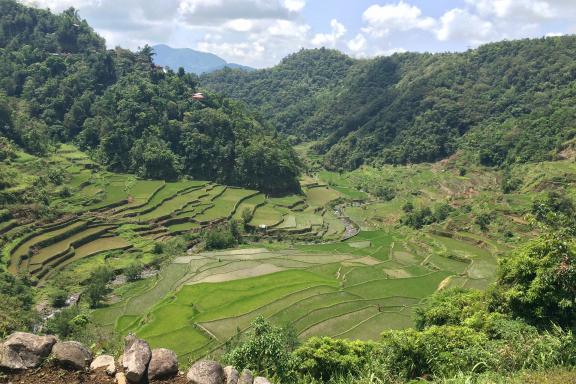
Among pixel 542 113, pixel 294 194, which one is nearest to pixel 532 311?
pixel 294 194

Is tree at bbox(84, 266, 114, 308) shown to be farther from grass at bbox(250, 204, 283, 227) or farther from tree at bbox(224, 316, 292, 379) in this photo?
tree at bbox(224, 316, 292, 379)

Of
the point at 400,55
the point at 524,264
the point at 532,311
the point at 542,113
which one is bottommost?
the point at 532,311

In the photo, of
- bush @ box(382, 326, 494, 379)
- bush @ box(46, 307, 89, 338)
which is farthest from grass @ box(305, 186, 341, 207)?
bush @ box(382, 326, 494, 379)

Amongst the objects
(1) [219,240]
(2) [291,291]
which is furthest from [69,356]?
(1) [219,240]

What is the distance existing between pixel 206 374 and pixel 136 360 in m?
0.86

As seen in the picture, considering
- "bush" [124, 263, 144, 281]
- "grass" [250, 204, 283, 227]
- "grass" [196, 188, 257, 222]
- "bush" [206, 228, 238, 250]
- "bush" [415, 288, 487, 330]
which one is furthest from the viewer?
"grass" [250, 204, 283, 227]

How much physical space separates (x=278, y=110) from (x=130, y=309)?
8429 centimetres

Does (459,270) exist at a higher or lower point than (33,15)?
lower

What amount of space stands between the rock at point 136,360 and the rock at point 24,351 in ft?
3.09

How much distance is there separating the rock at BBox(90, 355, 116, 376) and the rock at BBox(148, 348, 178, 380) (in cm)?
44

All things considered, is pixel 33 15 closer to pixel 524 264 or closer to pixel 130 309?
pixel 130 309

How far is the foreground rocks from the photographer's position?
17.2ft

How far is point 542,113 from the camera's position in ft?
167

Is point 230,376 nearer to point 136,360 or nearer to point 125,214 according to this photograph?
point 136,360
